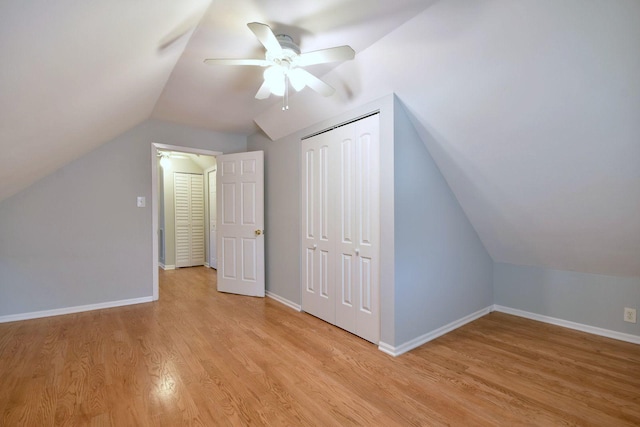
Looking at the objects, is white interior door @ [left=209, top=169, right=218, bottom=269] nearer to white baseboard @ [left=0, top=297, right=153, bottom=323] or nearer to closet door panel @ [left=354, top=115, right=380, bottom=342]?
white baseboard @ [left=0, top=297, right=153, bottom=323]

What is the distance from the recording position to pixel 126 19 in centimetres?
144

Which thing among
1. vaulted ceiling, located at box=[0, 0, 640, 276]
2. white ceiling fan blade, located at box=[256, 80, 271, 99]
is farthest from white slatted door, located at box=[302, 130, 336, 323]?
white ceiling fan blade, located at box=[256, 80, 271, 99]

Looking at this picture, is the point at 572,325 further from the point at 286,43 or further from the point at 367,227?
the point at 286,43

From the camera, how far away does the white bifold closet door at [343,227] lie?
2535 millimetres

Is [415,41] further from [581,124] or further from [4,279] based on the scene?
[4,279]

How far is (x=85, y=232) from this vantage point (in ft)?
11.3

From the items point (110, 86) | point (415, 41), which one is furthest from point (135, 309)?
point (415, 41)

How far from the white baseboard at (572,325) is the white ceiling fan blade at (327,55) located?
3.35 m

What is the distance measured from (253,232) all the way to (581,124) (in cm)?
352

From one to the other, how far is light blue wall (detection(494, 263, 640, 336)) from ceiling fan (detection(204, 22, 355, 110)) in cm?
299

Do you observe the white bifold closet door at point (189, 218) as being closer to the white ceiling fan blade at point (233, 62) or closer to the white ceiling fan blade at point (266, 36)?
the white ceiling fan blade at point (233, 62)

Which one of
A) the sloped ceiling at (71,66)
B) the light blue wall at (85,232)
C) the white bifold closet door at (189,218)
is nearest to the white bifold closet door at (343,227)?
the sloped ceiling at (71,66)

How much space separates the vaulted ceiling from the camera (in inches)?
57.0

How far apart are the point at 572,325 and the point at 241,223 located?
159 inches
